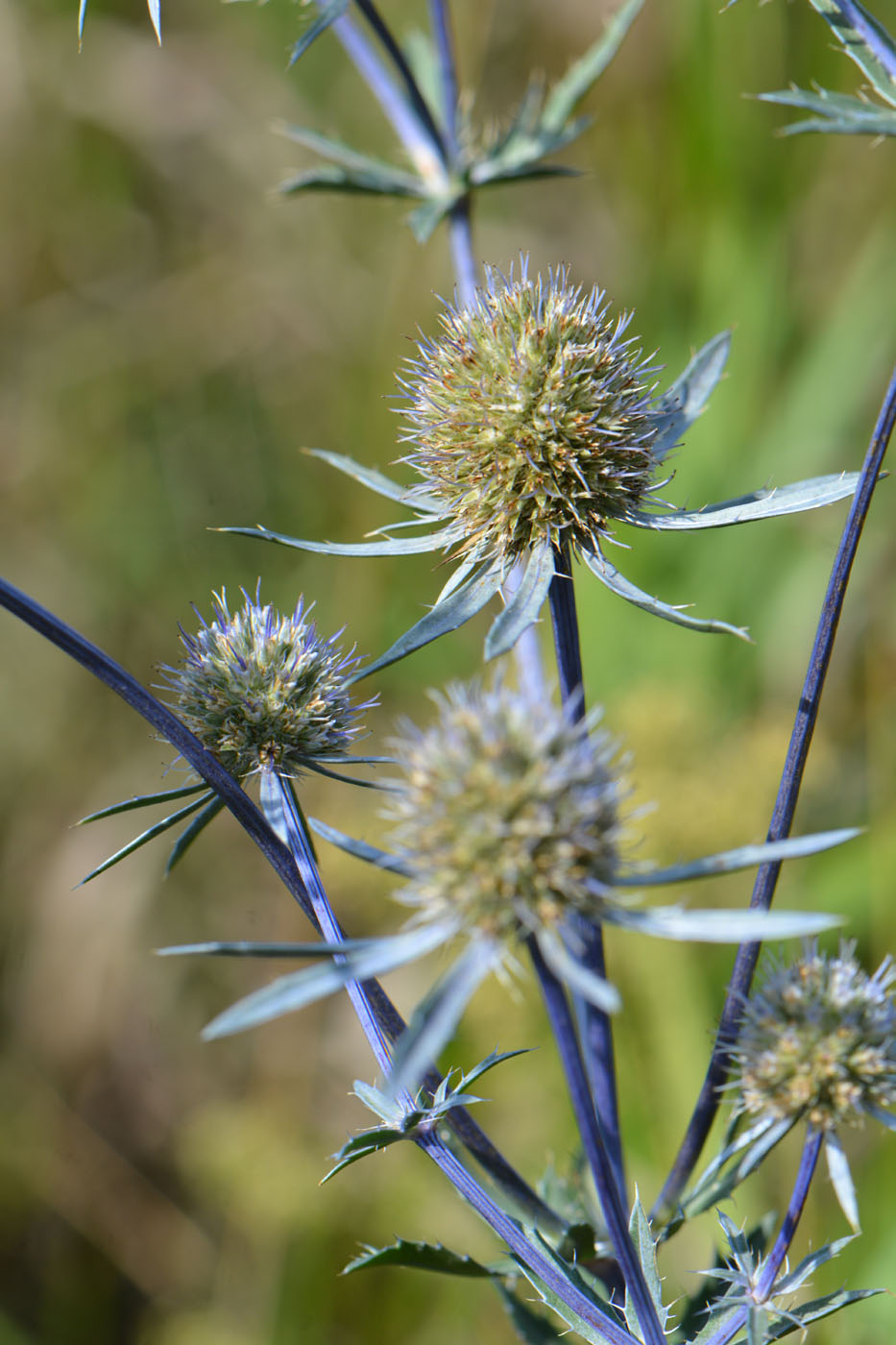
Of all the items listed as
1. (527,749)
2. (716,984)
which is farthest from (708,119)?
(527,749)

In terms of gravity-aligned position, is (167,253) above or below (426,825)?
above

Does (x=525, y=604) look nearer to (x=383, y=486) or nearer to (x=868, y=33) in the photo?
(x=383, y=486)

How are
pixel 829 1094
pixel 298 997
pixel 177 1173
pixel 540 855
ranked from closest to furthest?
pixel 298 997 → pixel 540 855 → pixel 829 1094 → pixel 177 1173

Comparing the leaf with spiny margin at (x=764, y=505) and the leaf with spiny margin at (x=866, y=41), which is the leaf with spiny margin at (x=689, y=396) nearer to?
the leaf with spiny margin at (x=764, y=505)

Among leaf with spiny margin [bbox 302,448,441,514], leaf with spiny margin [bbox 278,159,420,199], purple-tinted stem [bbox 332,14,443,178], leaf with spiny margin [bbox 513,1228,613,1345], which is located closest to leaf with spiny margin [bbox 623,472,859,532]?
leaf with spiny margin [bbox 302,448,441,514]

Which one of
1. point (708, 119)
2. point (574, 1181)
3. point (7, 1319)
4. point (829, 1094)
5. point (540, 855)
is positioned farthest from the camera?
point (708, 119)

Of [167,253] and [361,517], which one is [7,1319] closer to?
[361,517]

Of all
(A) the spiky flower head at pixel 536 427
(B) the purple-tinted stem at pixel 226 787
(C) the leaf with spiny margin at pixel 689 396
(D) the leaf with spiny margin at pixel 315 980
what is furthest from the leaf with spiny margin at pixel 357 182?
(D) the leaf with spiny margin at pixel 315 980
